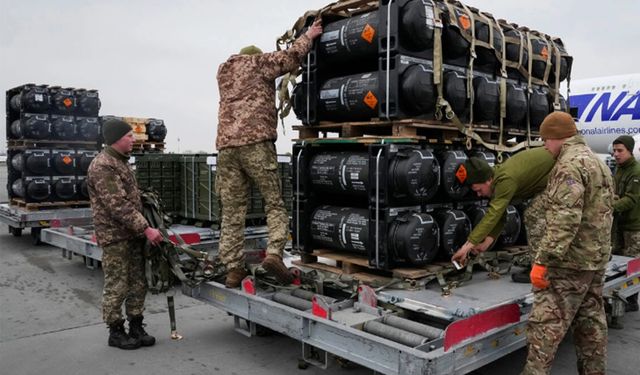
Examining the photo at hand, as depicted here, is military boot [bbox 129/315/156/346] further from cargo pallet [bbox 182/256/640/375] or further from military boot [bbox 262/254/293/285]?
military boot [bbox 262/254/293/285]

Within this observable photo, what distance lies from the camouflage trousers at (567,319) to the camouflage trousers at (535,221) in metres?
1.34

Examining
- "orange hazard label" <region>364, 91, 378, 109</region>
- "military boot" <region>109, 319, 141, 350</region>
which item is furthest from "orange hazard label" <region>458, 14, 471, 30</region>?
"military boot" <region>109, 319, 141, 350</region>

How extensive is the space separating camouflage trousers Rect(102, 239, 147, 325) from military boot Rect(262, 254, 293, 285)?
1.38m

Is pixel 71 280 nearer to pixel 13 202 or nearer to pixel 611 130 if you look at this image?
pixel 13 202

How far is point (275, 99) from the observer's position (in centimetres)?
550

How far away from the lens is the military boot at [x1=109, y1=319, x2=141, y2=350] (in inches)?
206

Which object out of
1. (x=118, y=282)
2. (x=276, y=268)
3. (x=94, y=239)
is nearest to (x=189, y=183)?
(x=94, y=239)

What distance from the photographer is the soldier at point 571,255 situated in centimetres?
365

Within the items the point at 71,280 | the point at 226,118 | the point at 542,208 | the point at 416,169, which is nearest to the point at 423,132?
the point at 416,169

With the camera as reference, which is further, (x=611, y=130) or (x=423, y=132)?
(x=611, y=130)

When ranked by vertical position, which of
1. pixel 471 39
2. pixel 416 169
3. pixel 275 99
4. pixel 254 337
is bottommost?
pixel 254 337

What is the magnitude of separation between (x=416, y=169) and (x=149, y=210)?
273 centimetres

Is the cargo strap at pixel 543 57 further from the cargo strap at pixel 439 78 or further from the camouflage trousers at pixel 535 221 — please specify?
the cargo strap at pixel 439 78

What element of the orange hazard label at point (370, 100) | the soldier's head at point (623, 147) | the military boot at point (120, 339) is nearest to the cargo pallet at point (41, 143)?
the military boot at point (120, 339)
